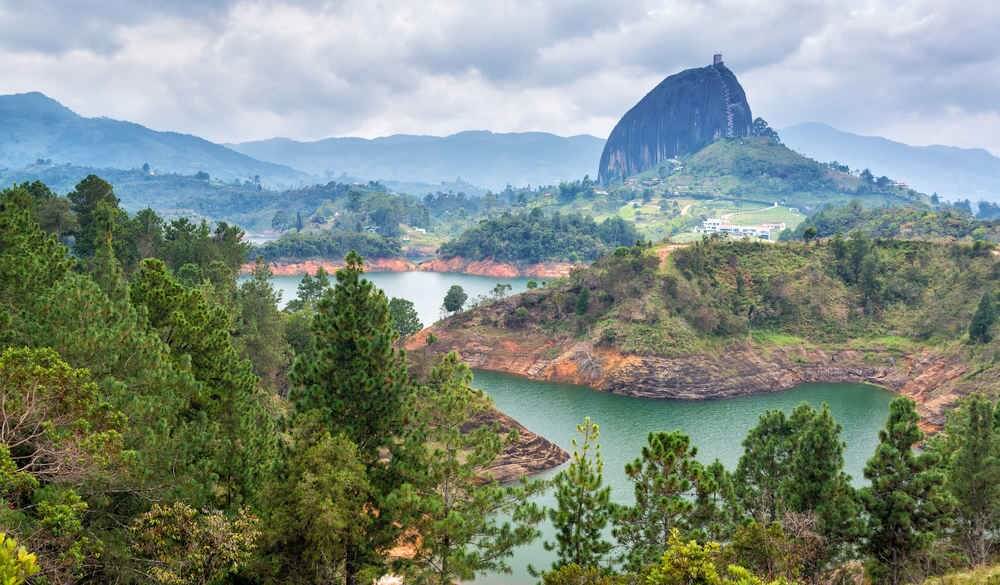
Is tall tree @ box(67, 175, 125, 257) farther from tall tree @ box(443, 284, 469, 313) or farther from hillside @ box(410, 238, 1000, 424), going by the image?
tall tree @ box(443, 284, 469, 313)

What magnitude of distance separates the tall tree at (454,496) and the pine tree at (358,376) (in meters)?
0.85

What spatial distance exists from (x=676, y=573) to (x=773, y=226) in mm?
148890

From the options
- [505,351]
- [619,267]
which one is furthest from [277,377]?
[619,267]

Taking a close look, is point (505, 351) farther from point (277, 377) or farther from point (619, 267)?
point (277, 377)

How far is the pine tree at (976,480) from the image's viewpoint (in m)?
23.1

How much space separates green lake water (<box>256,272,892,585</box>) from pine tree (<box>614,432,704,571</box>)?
57.5 ft

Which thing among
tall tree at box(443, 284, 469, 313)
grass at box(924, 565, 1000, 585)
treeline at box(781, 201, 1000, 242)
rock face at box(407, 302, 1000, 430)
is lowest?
rock face at box(407, 302, 1000, 430)

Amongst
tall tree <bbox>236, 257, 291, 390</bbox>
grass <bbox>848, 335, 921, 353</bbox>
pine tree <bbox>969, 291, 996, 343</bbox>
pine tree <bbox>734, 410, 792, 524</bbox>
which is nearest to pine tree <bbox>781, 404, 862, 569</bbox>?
pine tree <bbox>734, 410, 792, 524</bbox>

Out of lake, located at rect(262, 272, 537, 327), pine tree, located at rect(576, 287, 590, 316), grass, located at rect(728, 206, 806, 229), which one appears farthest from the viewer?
grass, located at rect(728, 206, 806, 229)

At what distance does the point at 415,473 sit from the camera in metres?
19.8

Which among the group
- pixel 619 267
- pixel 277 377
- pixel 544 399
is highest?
pixel 619 267

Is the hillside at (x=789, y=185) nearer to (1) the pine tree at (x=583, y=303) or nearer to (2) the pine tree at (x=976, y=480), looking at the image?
(1) the pine tree at (x=583, y=303)

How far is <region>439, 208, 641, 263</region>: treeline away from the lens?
463 ft

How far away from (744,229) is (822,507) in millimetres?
133650
